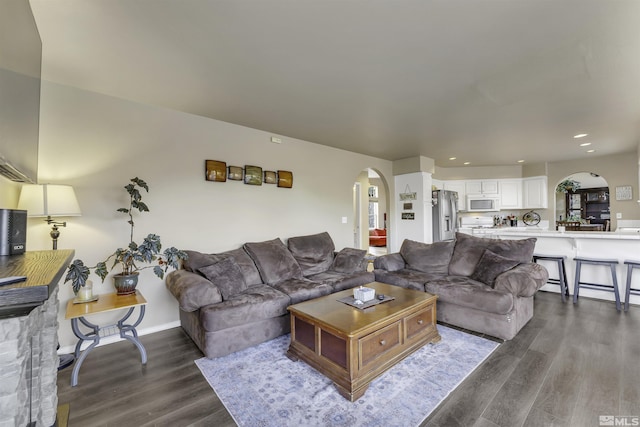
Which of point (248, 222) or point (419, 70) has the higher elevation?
point (419, 70)

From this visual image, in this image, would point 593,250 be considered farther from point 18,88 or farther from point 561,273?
point 18,88

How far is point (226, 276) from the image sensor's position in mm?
2865

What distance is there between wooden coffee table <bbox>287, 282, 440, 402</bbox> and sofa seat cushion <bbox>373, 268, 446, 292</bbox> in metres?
0.63

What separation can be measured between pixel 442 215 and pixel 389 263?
294 centimetres

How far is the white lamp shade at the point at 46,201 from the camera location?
2.10 meters

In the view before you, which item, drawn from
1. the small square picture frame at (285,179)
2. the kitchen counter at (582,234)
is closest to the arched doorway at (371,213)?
the small square picture frame at (285,179)

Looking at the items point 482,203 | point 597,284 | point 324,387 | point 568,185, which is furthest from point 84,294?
point 568,185

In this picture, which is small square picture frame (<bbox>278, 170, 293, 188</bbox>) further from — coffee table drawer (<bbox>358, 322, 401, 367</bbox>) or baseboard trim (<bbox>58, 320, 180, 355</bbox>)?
coffee table drawer (<bbox>358, 322, 401, 367</bbox>)

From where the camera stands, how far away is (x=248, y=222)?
3.91 metres

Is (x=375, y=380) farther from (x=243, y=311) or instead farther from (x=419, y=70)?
(x=419, y=70)

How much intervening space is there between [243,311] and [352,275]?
1.60 meters

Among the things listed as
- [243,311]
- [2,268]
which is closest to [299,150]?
[243,311]

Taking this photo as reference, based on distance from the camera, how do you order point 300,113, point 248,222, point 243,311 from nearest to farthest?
point 243,311 < point 300,113 < point 248,222

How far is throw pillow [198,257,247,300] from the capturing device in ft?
9.12
